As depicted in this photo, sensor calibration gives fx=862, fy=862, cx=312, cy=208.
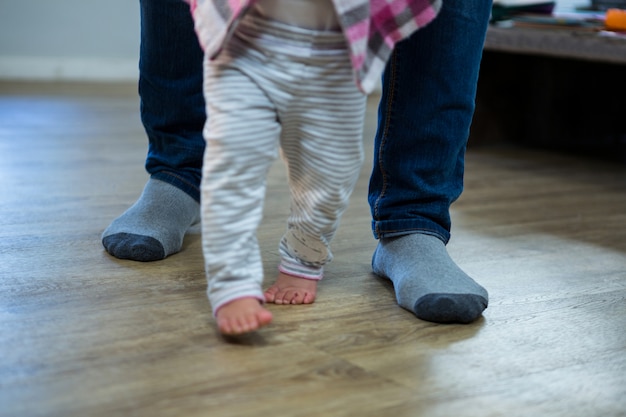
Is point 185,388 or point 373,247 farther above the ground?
point 185,388

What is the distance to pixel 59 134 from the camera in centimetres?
213

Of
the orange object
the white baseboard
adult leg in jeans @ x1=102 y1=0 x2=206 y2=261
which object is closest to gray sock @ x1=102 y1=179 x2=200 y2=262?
adult leg in jeans @ x1=102 y1=0 x2=206 y2=261

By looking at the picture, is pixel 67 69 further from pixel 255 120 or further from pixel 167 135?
pixel 255 120

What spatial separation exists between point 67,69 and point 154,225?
250cm

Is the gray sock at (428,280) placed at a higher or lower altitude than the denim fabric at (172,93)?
lower

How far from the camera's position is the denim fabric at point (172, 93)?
3.87 feet

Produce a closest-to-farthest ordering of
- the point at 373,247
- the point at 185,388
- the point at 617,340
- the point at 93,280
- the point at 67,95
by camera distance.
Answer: the point at 185,388
the point at 617,340
the point at 93,280
the point at 373,247
the point at 67,95

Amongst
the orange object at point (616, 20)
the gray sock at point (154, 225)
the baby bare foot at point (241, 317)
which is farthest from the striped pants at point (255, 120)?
the orange object at point (616, 20)

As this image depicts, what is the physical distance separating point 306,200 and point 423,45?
0.83 ft

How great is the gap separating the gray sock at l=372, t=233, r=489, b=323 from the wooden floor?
0.02 m

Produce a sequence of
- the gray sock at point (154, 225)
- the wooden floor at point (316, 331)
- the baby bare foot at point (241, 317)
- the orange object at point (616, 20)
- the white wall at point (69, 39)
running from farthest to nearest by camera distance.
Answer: the white wall at point (69, 39) → the orange object at point (616, 20) → the gray sock at point (154, 225) → the baby bare foot at point (241, 317) → the wooden floor at point (316, 331)

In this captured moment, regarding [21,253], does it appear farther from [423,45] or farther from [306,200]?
[423,45]

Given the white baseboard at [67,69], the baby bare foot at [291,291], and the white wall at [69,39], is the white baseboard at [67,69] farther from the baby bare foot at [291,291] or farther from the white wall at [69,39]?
the baby bare foot at [291,291]

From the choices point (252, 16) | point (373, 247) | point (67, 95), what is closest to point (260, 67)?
point (252, 16)
